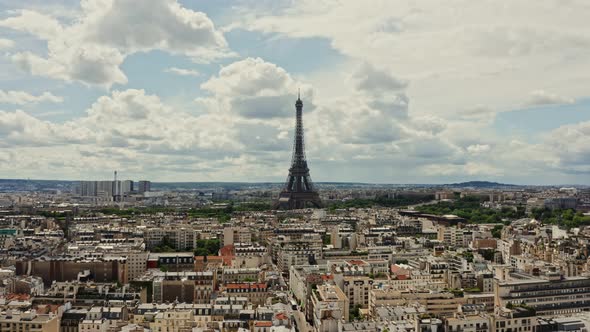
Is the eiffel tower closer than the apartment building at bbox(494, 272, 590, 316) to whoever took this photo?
No

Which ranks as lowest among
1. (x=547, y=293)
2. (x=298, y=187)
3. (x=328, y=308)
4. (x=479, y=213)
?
(x=328, y=308)

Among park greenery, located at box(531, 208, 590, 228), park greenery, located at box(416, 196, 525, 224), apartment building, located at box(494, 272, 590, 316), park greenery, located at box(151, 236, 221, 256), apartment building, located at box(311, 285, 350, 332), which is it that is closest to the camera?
apartment building, located at box(311, 285, 350, 332)

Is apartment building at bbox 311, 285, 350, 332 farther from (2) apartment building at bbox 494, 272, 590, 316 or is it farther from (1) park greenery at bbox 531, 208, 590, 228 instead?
(1) park greenery at bbox 531, 208, 590, 228

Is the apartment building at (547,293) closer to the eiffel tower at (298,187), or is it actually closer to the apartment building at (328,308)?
the apartment building at (328,308)

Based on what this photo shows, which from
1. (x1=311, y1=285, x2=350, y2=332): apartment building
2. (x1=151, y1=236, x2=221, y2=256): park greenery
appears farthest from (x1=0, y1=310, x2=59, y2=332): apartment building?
(x1=151, y1=236, x2=221, y2=256): park greenery

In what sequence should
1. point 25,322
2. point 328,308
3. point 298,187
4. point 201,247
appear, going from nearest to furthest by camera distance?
point 25,322, point 328,308, point 201,247, point 298,187

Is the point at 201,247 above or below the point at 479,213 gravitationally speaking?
below

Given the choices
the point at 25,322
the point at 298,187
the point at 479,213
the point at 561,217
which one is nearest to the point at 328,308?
the point at 25,322

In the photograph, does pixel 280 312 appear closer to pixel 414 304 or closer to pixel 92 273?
pixel 414 304

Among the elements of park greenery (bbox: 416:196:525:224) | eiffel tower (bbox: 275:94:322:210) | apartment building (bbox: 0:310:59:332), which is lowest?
apartment building (bbox: 0:310:59:332)

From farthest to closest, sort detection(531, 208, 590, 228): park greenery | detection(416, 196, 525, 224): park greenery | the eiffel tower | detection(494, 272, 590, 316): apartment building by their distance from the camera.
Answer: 1. the eiffel tower
2. detection(416, 196, 525, 224): park greenery
3. detection(531, 208, 590, 228): park greenery
4. detection(494, 272, 590, 316): apartment building

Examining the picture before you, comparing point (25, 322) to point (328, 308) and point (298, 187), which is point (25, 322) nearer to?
point (328, 308)

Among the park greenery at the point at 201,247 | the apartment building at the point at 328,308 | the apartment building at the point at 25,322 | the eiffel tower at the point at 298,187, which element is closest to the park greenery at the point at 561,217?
the eiffel tower at the point at 298,187
